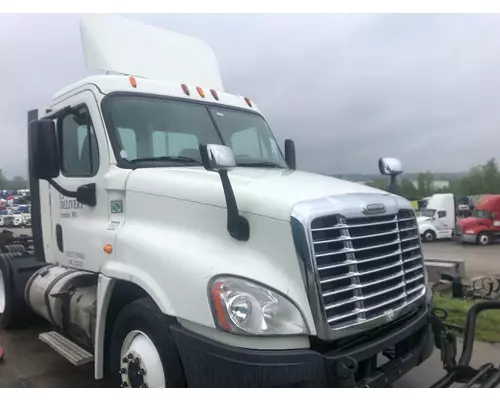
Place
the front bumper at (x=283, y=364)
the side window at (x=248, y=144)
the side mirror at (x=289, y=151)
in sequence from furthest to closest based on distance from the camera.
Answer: the side mirror at (x=289, y=151) → the side window at (x=248, y=144) → the front bumper at (x=283, y=364)

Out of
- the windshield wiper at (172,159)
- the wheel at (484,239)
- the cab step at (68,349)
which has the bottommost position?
the wheel at (484,239)

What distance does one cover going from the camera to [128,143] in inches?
144

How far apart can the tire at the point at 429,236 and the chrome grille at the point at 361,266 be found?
20.3 meters

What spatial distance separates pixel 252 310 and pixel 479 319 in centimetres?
485

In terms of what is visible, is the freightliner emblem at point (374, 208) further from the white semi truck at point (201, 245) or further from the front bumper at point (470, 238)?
the front bumper at point (470, 238)

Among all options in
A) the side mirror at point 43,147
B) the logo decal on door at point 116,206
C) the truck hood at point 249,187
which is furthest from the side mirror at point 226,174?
the side mirror at point 43,147

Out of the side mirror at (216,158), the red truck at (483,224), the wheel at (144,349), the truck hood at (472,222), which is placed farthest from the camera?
the truck hood at (472,222)

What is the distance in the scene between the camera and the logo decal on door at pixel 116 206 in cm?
352

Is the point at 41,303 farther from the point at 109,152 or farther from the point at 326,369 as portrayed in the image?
the point at 326,369

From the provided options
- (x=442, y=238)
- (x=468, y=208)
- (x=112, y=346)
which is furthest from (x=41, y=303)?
(x=442, y=238)

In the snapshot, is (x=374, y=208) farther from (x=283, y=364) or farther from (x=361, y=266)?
(x=283, y=364)

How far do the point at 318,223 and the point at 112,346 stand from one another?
1.82m

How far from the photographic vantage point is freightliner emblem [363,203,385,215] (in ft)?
9.34

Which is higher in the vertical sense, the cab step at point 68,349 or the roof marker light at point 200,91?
the roof marker light at point 200,91
